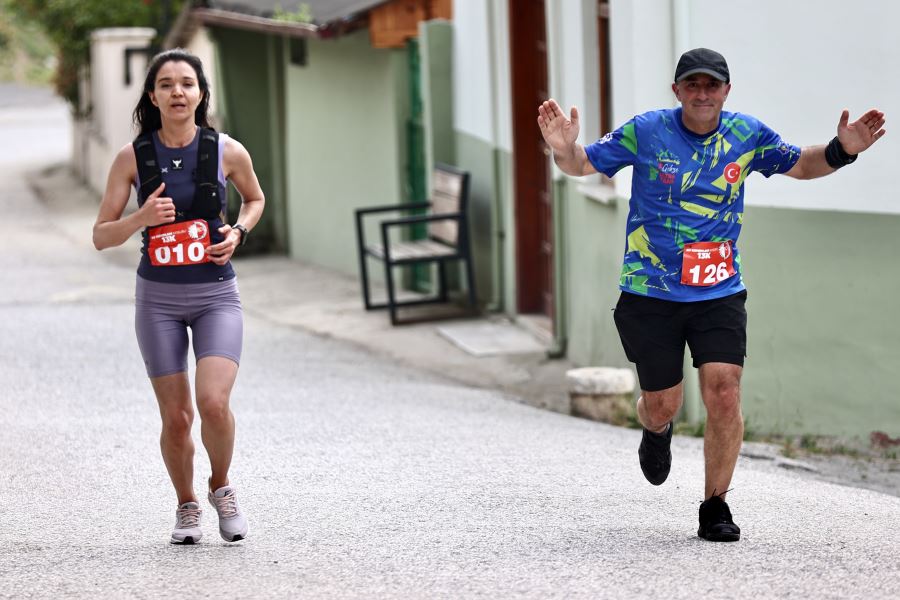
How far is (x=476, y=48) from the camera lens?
45.8 ft

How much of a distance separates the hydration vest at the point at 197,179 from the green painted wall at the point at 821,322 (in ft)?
13.7

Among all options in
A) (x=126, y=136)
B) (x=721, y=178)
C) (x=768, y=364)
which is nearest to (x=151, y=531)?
(x=721, y=178)

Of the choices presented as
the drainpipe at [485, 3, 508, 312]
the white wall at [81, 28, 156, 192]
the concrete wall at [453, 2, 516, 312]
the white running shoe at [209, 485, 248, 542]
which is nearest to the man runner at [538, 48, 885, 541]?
the white running shoe at [209, 485, 248, 542]

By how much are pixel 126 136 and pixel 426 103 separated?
11986mm

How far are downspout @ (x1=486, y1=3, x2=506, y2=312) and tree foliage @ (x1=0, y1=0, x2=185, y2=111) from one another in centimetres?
1438

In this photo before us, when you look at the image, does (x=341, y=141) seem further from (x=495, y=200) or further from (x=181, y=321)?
(x=181, y=321)

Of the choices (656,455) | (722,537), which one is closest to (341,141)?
(656,455)

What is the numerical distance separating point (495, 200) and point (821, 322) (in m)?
5.27

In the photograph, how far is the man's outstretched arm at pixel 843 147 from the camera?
219 inches

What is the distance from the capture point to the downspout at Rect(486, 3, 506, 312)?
44.0ft

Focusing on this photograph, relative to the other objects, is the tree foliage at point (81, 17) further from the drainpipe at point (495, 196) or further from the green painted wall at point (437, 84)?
the drainpipe at point (495, 196)

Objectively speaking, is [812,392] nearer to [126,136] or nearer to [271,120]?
[271,120]

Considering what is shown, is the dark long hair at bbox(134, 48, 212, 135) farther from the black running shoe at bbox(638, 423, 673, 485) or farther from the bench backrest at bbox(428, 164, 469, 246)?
the bench backrest at bbox(428, 164, 469, 246)

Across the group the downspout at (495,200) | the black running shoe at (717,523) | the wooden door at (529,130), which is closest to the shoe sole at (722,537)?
the black running shoe at (717,523)
